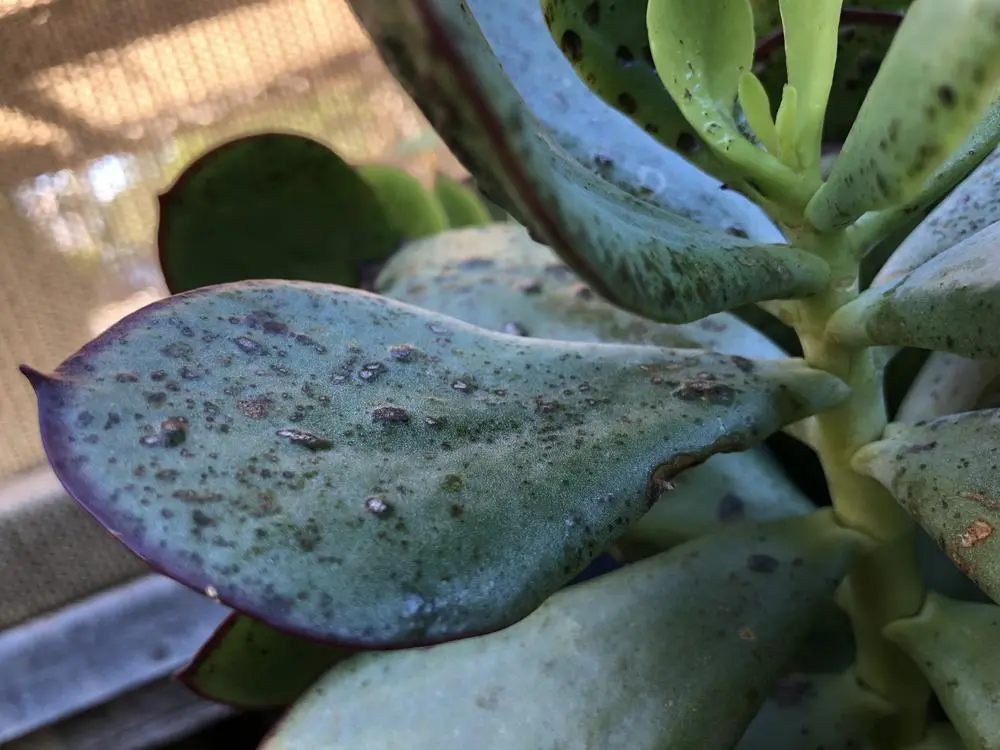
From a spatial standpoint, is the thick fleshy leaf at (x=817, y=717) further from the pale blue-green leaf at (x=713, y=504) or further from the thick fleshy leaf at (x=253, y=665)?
the thick fleshy leaf at (x=253, y=665)

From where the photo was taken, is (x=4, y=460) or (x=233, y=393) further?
(x=4, y=460)

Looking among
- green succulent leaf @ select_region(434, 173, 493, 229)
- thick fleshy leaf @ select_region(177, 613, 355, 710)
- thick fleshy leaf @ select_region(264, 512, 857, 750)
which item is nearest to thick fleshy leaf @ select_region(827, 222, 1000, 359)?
thick fleshy leaf @ select_region(264, 512, 857, 750)

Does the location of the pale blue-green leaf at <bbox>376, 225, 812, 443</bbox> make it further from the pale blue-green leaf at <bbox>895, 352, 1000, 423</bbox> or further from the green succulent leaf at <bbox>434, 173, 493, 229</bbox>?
the green succulent leaf at <bbox>434, 173, 493, 229</bbox>

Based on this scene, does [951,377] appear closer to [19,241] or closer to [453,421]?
[453,421]

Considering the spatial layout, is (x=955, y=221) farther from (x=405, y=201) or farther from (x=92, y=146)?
(x=92, y=146)

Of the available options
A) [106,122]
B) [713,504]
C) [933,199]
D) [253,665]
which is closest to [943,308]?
[933,199]

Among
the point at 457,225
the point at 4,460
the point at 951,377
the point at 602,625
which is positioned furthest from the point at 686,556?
the point at 4,460
